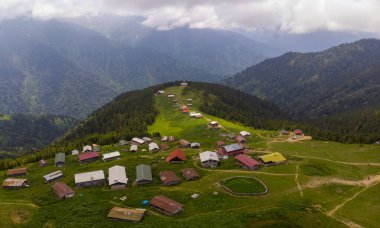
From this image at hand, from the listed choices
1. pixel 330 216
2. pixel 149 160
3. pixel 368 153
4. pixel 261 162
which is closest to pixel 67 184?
pixel 149 160

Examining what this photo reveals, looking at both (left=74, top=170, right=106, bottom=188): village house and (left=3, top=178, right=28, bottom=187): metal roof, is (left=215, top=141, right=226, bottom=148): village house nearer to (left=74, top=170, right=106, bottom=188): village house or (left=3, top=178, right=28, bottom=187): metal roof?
(left=74, top=170, right=106, bottom=188): village house

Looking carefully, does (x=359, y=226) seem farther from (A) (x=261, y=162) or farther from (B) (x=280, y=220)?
(A) (x=261, y=162)

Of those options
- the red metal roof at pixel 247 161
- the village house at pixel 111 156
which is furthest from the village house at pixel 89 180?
the red metal roof at pixel 247 161

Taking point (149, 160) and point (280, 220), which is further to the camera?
point (149, 160)

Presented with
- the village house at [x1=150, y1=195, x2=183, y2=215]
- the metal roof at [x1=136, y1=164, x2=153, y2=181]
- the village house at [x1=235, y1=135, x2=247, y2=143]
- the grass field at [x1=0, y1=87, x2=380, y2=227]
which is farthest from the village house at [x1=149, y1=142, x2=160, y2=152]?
the village house at [x1=150, y1=195, x2=183, y2=215]

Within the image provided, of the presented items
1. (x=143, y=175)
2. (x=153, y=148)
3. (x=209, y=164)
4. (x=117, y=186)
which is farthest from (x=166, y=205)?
(x=153, y=148)

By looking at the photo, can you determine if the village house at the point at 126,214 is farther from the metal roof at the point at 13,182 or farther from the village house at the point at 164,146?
the village house at the point at 164,146

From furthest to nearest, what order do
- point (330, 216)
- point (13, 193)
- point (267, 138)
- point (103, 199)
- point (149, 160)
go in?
1. point (267, 138)
2. point (149, 160)
3. point (13, 193)
4. point (103, 199)
5. point (330, 216)

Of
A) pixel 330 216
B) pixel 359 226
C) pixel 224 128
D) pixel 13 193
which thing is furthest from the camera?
pixel 224 128
